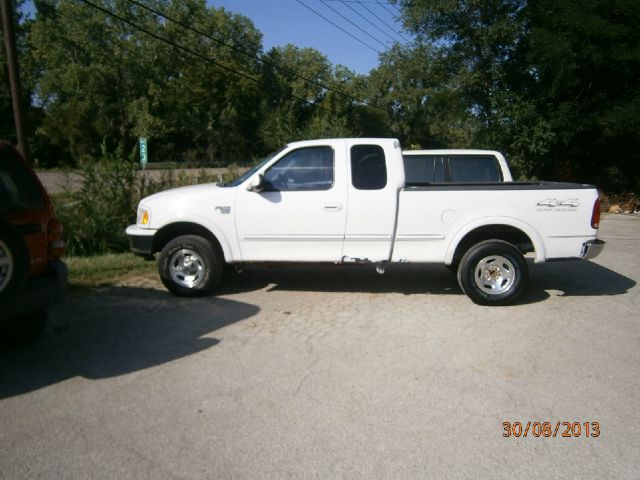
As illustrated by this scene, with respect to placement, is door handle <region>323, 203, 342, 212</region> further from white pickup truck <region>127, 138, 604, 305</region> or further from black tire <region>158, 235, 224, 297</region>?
black tire <region>158, 235, 224, 297</region>

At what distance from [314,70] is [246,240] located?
204 ft

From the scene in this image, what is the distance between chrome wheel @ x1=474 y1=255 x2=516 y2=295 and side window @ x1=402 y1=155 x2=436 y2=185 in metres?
3.21

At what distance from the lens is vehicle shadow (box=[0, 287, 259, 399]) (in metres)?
4.44

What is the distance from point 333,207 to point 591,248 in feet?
10.3

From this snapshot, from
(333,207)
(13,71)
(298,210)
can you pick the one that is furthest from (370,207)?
(13,71)

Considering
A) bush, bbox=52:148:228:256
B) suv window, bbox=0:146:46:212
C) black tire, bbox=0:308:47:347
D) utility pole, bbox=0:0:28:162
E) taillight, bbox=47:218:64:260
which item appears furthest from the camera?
bush, bbox=52:148:228:256

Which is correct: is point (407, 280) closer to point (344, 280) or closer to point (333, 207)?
point (344, 280)

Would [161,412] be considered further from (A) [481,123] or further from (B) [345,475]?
(A) [481,123]

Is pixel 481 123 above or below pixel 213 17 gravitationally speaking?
below

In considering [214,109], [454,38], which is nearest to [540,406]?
[454,38]

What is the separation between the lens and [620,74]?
19.6m

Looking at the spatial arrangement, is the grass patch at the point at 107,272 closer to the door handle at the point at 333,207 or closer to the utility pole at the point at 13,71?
the utility pole at the point at 13,71

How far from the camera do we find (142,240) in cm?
662

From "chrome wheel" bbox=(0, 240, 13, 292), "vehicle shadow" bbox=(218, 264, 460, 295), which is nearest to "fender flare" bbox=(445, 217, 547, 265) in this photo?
"vehicle shadow" bbox=(218, 264, 460, 295)
